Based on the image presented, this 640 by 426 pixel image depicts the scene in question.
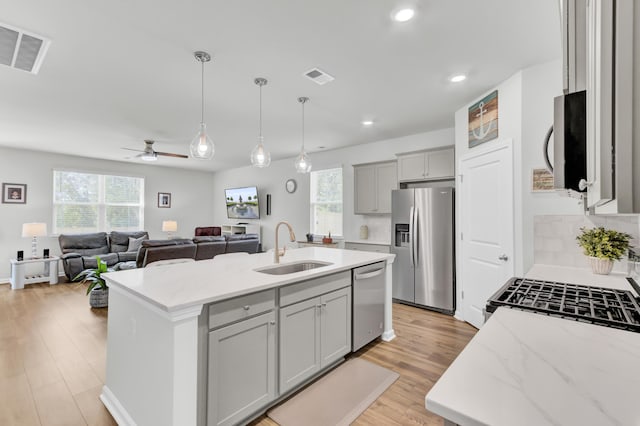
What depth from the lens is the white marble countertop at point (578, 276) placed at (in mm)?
1702

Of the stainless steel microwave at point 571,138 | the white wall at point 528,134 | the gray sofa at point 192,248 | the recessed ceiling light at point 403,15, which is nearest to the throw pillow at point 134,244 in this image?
the gray sofa at point 192,248

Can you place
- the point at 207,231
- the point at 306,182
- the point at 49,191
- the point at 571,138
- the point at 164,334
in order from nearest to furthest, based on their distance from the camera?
the point at 571,138 < the point at 164,334 < the point at 49,191 < the point at 306,182 < the point at 207,231

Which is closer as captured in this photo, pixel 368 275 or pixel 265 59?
pixel 265 59

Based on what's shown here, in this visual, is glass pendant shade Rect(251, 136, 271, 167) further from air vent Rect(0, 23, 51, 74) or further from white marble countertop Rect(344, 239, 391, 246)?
white marble countertop Rect(344, 239, 391, 246)

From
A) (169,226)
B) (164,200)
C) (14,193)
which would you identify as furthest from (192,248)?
(14,193)

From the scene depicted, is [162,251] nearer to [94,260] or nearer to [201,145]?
[201,145]

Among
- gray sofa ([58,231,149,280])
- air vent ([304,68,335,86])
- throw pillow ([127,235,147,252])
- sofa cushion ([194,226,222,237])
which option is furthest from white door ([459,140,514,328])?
throw pillow ([127,235,147,252])

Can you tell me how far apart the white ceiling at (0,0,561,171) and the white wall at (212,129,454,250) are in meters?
0.62

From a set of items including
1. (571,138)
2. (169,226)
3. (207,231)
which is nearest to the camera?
(571,138)

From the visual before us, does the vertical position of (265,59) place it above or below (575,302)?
above

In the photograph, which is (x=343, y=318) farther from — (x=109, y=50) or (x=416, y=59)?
(x=109, y=50)

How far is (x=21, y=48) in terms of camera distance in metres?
2.28

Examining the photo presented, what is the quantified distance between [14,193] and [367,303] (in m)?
7.38

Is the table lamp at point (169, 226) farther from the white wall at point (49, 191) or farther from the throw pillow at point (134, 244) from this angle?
the throw pillow at point (134, 244)
